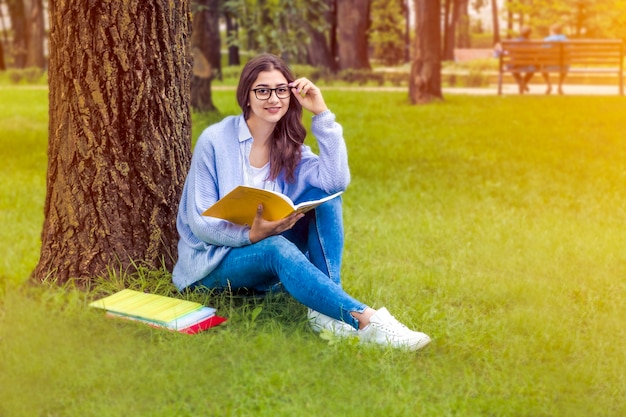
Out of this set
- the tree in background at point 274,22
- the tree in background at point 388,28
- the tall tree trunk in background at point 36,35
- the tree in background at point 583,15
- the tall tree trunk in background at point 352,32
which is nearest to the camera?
the tree in background at point 274,22

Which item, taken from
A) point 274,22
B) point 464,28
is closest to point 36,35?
point 274,22

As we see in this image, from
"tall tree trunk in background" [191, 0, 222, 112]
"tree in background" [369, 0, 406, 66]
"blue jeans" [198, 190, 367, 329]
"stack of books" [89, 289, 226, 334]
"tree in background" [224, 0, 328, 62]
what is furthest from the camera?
"tree in background" [369, 0, 406, 66]

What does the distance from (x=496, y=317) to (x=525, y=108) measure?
1029 centimetres

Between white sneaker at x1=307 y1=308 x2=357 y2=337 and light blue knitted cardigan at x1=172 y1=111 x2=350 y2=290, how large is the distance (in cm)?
47

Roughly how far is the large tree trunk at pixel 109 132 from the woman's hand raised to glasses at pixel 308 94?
33.0 inches

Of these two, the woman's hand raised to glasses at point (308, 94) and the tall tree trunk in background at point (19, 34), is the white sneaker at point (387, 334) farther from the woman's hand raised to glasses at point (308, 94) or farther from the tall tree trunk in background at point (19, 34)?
the tall tree trunk in background at point (19, 34)

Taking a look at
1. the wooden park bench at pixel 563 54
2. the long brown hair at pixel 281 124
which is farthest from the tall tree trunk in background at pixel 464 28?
the long brown hair at pixel 281 124

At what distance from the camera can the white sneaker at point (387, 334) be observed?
12.6 ft

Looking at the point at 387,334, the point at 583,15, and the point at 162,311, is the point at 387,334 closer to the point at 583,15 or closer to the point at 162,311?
the point at 162,311

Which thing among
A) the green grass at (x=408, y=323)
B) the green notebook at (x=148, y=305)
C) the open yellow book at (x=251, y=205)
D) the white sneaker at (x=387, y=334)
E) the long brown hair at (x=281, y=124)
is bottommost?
the green grass at (x=408, y=323)

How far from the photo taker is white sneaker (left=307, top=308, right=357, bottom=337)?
12.9ft

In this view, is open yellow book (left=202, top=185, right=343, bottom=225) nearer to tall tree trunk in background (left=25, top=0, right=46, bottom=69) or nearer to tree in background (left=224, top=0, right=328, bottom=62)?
tree in background (left=224, top=0, right=328, bottom=62)

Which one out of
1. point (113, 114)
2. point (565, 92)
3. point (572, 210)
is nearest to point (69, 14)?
point (113, 114)

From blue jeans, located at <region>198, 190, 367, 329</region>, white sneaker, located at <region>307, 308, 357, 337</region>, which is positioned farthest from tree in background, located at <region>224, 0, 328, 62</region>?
white sneaker, located at <region>307, 308, 357, 337</region>
